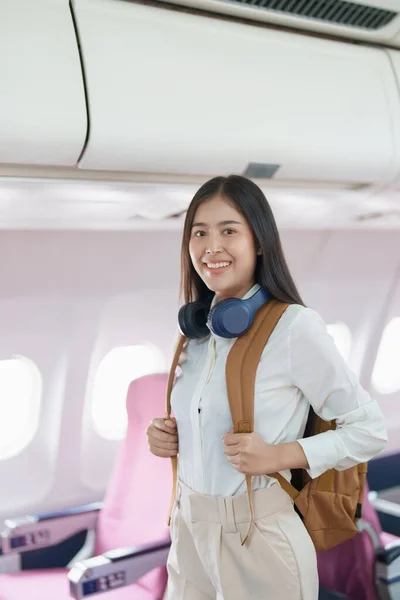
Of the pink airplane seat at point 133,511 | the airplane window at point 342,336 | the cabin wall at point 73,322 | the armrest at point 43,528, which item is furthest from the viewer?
the airplane window at point 342,336

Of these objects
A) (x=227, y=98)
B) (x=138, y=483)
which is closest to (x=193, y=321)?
(x=227, y=98)

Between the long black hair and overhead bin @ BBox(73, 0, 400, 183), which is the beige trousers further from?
overhead bin @ BBox(73, 0, 400, 183)

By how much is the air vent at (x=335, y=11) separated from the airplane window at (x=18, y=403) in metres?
2.13

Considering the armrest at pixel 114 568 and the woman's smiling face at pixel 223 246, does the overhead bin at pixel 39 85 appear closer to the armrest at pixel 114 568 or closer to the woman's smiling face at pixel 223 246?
the woman's smiling face at pixel 223 246

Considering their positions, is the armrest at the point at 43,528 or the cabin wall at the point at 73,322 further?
the cabin wall at the point at 73,322

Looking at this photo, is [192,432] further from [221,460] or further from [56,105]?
[56,105]

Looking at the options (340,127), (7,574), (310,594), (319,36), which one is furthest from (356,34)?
(7,574)

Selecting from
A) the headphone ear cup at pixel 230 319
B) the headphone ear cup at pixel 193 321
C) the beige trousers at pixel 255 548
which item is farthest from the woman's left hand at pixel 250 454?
the headphone ear cup at pixel 193 321

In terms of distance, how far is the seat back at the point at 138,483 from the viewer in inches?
122

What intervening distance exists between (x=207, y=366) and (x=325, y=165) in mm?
970

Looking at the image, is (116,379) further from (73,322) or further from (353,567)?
(353,567)

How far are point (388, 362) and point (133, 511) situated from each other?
9.85 ft

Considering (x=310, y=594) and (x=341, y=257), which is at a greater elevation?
(x=341, y=257)

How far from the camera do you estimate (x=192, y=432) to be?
175 centimetres
